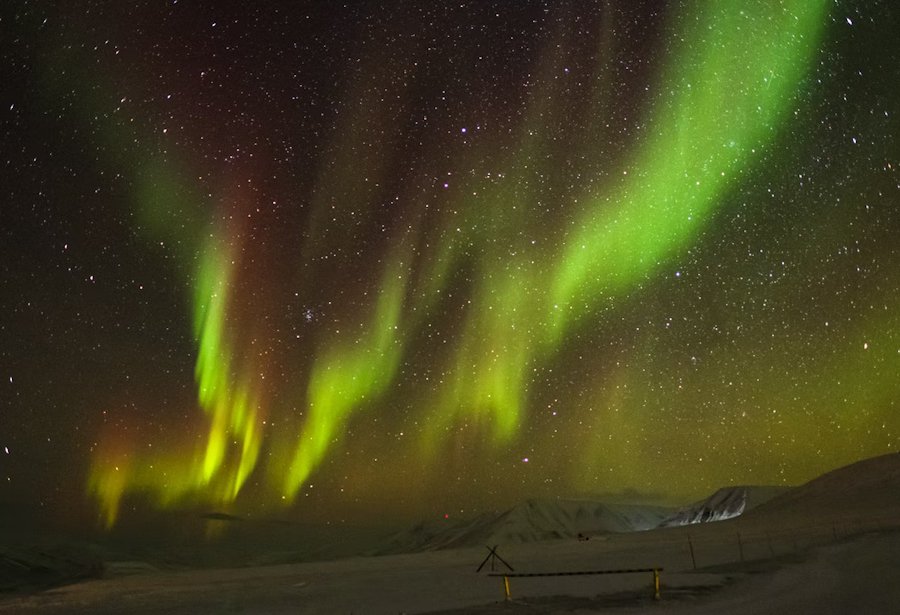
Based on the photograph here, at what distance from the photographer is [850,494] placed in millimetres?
89125

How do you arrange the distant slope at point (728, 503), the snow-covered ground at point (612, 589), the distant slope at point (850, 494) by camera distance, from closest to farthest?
the snow-covered ground at point (612, 589), the distant slope at point (850, 494), the distant slope at point (728, 503)

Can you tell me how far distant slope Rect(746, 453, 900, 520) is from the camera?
7394 cm

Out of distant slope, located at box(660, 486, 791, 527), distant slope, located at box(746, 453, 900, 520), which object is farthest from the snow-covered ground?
distant slope, located at box(660, 486, 791, 527)

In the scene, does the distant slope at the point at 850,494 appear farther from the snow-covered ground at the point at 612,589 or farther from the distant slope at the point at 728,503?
the distant slope at the point at 728,503

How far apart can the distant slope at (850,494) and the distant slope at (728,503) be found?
58793 mm

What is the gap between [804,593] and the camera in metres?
19.3

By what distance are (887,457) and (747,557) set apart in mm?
98150

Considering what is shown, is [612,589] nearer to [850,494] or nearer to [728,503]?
[850,494]

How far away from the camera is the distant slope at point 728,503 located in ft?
570

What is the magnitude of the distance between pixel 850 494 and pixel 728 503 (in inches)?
3853

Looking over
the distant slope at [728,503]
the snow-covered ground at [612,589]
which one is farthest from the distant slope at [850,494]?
the distant slope at [728,503]

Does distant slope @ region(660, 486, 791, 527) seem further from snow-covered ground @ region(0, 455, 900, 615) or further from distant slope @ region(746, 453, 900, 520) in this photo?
snow-covered ground @ region(0, 455, 900, 615)

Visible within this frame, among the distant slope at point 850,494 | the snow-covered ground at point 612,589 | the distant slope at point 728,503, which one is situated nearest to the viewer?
the snow-covered ground at point 612,589

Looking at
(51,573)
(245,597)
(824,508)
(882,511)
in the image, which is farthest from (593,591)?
(51,573)
